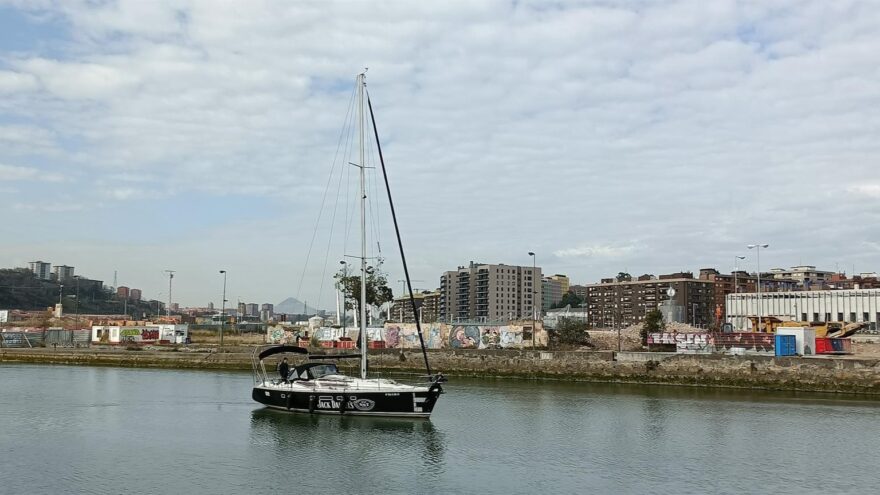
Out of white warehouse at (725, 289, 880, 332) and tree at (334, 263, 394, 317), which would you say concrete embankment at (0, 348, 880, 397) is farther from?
white warehouse at (725, 289, 880, 332)

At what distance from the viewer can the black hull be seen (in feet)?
144

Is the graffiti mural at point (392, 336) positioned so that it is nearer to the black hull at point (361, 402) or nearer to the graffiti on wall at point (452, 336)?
the graffiti on wall at point (452, 336)

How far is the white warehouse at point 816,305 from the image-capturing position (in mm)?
149875

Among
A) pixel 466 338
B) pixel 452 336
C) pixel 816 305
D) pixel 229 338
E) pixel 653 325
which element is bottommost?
pixel 229 338

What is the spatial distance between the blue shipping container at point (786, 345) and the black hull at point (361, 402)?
3966 centimetres

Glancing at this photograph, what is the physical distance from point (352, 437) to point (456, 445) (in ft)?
20.3

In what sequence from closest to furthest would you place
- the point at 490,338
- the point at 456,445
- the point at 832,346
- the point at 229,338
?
the point at 456,445 < the point at 832,346 < the point at 490,338 < the point at 229,338

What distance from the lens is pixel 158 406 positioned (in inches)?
2050

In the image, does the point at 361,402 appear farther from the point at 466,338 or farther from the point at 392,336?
the point at 392,336

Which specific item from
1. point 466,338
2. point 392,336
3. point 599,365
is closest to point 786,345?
point 599,365

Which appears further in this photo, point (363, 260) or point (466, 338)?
point (466, 338)

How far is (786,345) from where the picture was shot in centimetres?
6888

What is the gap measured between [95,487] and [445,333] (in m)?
67.2

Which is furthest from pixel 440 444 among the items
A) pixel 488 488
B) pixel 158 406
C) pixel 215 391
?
pixel 215 391
